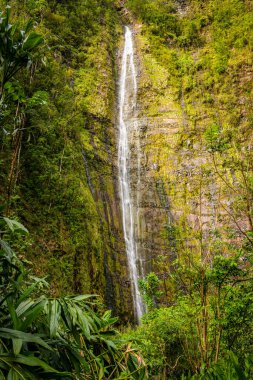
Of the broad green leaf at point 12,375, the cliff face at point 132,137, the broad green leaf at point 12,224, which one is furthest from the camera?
the cliff face at point 132,137

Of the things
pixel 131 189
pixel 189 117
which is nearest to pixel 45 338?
pixel 131 189

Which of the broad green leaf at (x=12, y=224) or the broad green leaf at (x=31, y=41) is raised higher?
the broad green leaf at (x=31, y=41)

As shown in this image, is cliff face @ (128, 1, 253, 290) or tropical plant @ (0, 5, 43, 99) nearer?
tropical plant @ (0, 5, 43, 99)

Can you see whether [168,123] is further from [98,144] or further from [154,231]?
[154,231]

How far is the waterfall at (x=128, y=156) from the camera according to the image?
12914 mm

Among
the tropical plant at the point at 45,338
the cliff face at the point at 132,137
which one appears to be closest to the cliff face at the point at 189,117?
the cliff face at the point at 132,137

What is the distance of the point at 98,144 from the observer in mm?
15484

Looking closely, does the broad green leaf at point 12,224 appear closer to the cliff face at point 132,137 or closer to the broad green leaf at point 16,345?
the broad green leaf at point 16,345

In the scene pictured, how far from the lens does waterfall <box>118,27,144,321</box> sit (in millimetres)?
12914

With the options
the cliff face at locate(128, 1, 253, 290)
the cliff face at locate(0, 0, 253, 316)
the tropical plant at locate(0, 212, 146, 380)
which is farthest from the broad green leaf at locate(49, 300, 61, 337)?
the cliff face at locate(128, 1, 253, 290)

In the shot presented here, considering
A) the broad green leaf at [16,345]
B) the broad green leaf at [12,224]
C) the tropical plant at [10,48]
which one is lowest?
the broad green leaf at [16,345]

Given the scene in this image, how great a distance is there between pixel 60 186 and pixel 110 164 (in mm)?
6048

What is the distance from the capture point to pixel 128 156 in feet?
53.5

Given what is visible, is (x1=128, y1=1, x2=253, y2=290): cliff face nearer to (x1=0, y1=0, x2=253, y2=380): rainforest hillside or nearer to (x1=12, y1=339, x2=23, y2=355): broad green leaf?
(x1=0, y1=0, x2=253, y2=380): rainforest hillside
